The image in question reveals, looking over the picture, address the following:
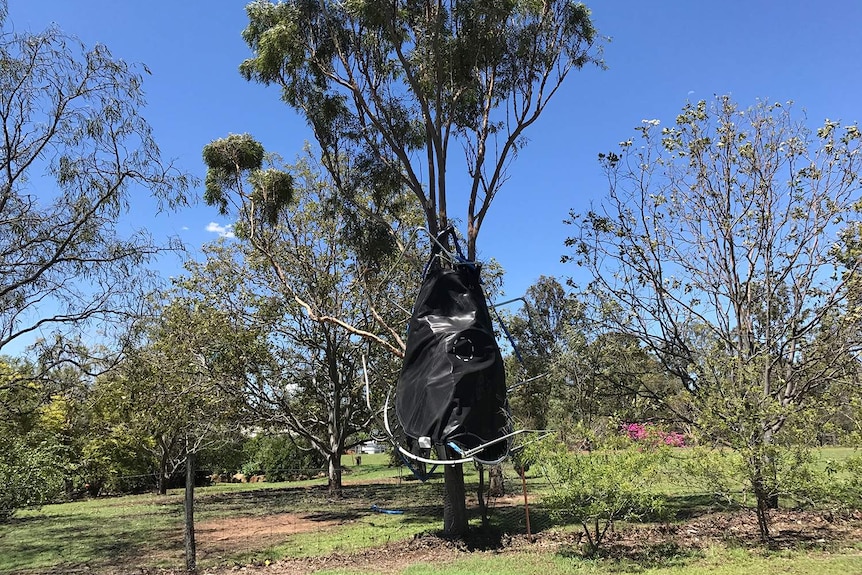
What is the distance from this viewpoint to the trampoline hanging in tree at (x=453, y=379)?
161 inches

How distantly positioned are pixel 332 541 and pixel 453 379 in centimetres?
590

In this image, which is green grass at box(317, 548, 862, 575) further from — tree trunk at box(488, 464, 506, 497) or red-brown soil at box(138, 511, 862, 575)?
tree trunk at box(488, 464, 506, 497)

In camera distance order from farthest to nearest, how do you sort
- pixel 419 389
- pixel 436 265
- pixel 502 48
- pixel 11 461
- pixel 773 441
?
1. pixel 502 48
2. pixel 11 461
3. pixel 773 441
4. pixel 436 265
5. pixel 419 389

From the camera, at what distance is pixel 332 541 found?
8703 millimetres

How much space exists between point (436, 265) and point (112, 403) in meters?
10.7

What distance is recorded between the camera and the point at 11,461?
745 centimetres

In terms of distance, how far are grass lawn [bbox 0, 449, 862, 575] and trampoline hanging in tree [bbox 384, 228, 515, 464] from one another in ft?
8.11

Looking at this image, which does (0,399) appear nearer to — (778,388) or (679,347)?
(679,347)

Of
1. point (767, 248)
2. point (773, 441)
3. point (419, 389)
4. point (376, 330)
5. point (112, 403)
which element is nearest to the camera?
point (419, 389)

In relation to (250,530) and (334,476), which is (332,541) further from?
(334,476)

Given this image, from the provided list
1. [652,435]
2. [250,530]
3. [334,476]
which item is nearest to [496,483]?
[250,530]

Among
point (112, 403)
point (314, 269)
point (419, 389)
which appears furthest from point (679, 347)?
point (112, 403)

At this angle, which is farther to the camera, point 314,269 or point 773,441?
point 314,269

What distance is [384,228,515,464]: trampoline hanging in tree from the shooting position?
4086mm
